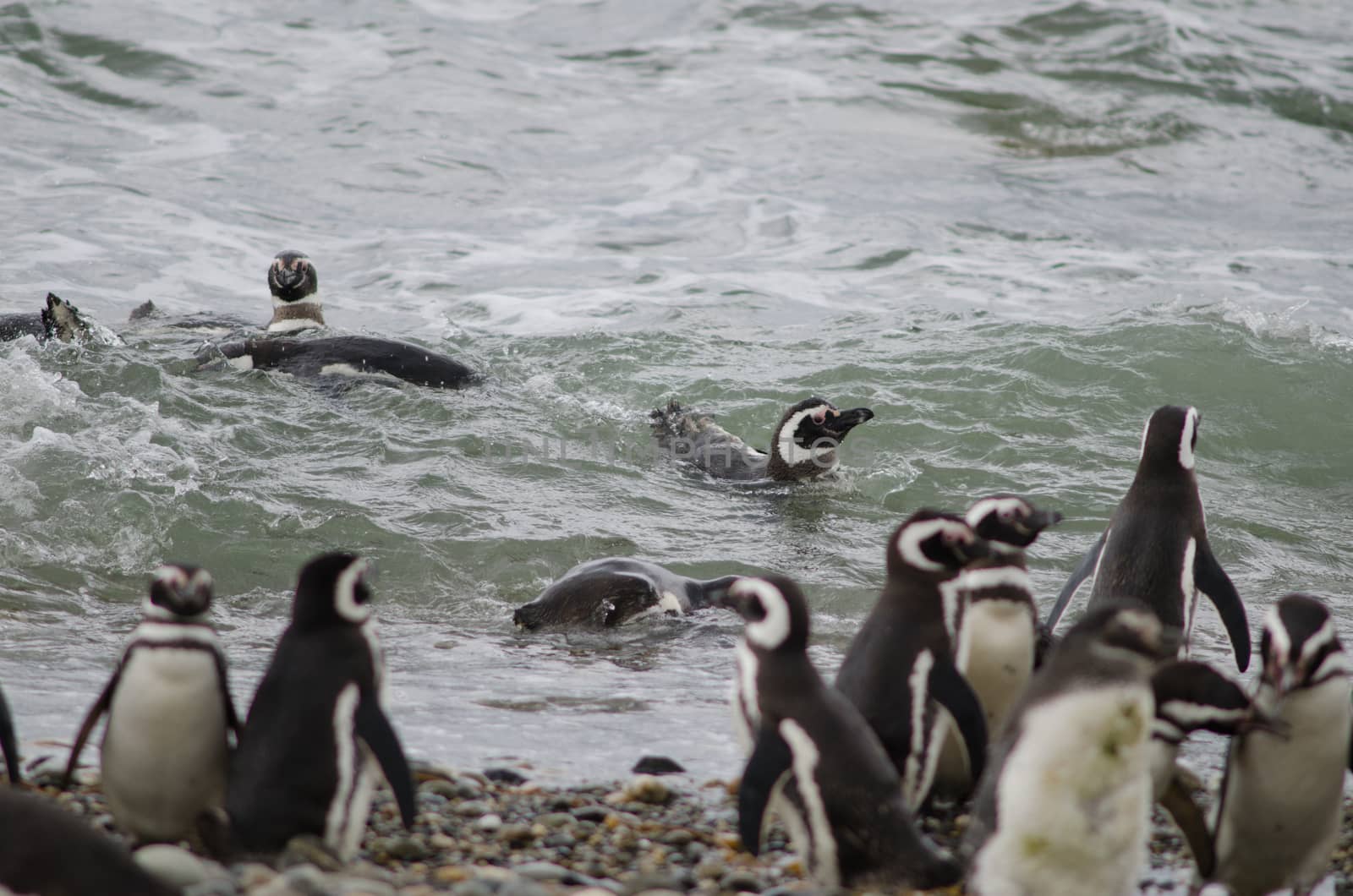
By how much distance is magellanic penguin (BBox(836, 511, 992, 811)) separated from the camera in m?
3.41

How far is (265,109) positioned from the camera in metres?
15.2

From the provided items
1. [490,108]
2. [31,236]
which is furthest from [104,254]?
[490,108]

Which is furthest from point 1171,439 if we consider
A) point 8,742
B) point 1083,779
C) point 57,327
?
point 57,327

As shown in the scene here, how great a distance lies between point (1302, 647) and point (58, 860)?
2471 millimetres

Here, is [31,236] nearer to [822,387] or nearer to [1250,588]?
[822,387]

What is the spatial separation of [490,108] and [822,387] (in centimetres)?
782

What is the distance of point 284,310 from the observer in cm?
941

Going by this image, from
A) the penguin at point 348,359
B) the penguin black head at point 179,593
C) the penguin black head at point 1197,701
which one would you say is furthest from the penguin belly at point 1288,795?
the penguin at point 348,359

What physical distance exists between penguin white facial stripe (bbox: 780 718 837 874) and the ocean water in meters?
0.97

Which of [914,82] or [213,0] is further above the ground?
[213,0]

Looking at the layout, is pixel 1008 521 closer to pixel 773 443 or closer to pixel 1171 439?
pixel 1171 439

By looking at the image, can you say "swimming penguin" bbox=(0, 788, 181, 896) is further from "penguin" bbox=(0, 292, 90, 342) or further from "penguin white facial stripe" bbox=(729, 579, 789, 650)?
"penguin" bbox=(0, 292, 90, 342)

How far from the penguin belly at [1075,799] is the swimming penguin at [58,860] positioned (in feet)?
5.05

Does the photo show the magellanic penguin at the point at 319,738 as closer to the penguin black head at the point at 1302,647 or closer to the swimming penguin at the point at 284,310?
the penguin black head at the point at 1302,647
